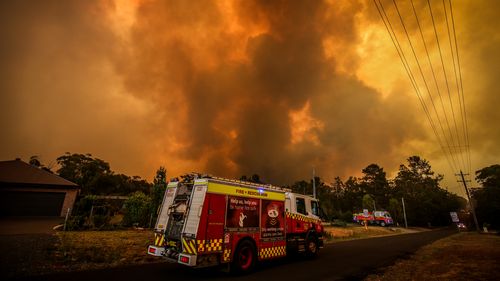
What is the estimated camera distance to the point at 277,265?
10414 millimetres

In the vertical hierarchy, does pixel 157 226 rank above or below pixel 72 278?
above

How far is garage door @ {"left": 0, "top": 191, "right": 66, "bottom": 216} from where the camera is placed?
25500 mm

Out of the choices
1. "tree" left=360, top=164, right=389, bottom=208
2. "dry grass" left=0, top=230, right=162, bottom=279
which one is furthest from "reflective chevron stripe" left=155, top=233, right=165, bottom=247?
"tree" left=360, top=164, right=389, bottom=208

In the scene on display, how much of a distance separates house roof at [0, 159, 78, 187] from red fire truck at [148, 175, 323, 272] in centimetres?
2601

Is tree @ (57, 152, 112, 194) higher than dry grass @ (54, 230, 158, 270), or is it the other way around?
tree @ (57, 152, 112, 194)

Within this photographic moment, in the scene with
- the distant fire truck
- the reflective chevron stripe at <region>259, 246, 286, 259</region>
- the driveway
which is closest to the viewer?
the reflective chevron stripe at <region>259, 246, 286, 259</region>

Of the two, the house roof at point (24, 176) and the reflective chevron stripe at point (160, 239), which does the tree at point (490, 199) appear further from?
the house roof at point (24, 176)

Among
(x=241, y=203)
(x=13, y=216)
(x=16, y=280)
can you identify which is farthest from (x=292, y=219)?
(x=13, y=216)

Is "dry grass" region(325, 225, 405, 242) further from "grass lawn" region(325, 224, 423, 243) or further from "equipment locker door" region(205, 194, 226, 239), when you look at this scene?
"equipment locker door" region(205, 194, 226, 239)

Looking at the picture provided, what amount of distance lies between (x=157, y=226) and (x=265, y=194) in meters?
4.48

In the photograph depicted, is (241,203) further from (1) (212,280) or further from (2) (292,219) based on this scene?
(2) (292,219)

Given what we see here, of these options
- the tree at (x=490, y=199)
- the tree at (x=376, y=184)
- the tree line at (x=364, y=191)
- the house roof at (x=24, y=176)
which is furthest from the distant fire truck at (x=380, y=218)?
the house roof at (x=24, y=176)

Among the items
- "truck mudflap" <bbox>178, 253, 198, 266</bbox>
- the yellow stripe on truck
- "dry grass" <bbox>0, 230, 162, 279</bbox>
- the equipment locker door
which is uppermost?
the yellow stripe on truck

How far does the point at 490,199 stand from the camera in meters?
51.4
